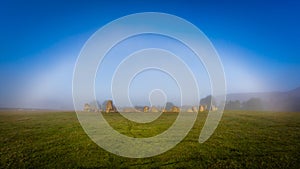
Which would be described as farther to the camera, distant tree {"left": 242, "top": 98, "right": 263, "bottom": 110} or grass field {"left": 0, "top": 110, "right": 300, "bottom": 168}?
distant tree {"left": 242, "top": 98, "right": 263, "bottom": 110}

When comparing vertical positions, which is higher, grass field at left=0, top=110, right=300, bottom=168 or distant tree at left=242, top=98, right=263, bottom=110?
distant tree at left=242, top=98, right=263, bottom=110

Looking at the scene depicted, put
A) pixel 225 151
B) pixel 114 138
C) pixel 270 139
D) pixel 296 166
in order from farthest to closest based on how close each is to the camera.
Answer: pixel 114 138, pixel 270 139, pixel 225 151, pixel 296 166

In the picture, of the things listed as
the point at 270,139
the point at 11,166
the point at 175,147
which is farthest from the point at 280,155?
the point at 11,166

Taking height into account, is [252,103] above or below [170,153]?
above

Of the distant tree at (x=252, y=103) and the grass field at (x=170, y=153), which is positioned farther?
the distant tree at (x=252, y=103)

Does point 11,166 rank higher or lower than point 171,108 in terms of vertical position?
lower

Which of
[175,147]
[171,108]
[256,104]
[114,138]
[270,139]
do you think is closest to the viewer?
[175,147]

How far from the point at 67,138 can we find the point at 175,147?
42.5 ft

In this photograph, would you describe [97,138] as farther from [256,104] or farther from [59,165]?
[256,104]

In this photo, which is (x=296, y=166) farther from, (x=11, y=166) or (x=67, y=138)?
(x=67, y=138)

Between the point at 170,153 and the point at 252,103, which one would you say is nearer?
the point at 170,153

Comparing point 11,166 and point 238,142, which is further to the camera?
point 238,142

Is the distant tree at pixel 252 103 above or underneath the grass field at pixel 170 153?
above

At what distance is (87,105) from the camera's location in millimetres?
89250
